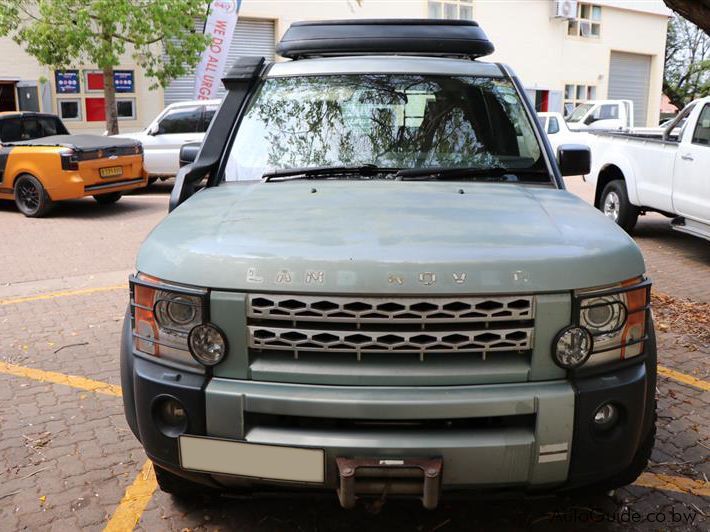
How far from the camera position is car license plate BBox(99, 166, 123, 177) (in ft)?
37.6

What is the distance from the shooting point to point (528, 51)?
30.9m

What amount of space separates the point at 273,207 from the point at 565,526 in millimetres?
1823

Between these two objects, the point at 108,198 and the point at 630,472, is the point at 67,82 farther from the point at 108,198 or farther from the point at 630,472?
the point at 630,472

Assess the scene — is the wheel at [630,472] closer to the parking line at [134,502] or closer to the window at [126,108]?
the parking line at [134,502]

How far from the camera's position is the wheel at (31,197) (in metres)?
11.3

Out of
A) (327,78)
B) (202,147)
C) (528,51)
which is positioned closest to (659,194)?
(327,78)

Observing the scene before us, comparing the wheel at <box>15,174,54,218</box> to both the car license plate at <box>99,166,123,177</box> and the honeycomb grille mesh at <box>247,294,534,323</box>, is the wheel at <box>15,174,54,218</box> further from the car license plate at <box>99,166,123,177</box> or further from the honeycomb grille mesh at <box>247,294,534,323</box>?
the honeycomb grille mesh at <box>247,294,534,323</box>

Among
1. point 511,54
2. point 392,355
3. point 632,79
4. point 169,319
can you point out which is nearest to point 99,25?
point 169,319

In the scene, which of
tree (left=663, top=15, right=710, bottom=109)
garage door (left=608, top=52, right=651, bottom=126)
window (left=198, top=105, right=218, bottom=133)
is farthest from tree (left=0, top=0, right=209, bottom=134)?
tree (left=663, top=15, right=710, bottom=109)

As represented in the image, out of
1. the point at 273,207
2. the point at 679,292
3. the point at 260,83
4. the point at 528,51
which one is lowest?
the point at 679,292

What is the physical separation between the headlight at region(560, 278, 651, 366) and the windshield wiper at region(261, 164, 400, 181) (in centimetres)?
133

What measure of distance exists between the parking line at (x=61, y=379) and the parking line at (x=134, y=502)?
1.12 m

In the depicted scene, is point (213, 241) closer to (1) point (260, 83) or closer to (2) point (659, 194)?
(1) point (260, 83)

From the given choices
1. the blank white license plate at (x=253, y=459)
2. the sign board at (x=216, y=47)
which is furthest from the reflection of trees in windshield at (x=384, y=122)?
the sign board at (x=216, y=47)
